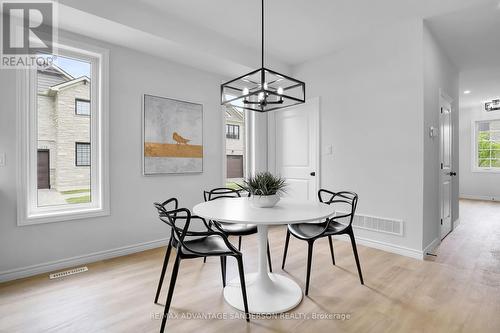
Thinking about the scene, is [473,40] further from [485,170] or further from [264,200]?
[485,170]

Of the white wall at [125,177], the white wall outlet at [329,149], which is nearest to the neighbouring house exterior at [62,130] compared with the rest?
the white wall at [125,177]

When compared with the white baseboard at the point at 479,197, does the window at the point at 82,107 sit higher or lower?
higher

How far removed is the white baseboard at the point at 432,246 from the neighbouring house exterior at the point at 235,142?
273 centimetres

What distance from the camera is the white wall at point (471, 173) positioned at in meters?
7.04

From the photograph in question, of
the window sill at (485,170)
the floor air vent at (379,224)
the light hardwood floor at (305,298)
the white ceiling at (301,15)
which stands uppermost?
the white ceiling at (301,15)

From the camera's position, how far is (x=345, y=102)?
144 inches

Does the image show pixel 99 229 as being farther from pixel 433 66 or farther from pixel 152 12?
pixel 433 66

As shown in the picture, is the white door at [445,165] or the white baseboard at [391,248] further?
the white door at [445,165]

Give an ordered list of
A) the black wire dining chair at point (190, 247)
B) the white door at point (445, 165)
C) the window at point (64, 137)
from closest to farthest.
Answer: the black wire dining chair at point (190, 247)
the window at point (64, 137)
the white door at point (445, 165)

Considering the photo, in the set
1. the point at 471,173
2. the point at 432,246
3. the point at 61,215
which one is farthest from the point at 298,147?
the point at 471,173

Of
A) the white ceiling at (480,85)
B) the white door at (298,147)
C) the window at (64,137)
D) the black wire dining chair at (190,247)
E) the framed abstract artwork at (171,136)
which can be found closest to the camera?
the black wire dining chair at (190,247)

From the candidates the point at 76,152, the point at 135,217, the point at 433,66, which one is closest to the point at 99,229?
the point at 135,217

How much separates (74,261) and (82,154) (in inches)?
44.6

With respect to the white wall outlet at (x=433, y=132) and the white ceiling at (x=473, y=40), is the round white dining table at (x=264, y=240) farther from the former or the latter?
the white ceiling at (x=473, y=40)
